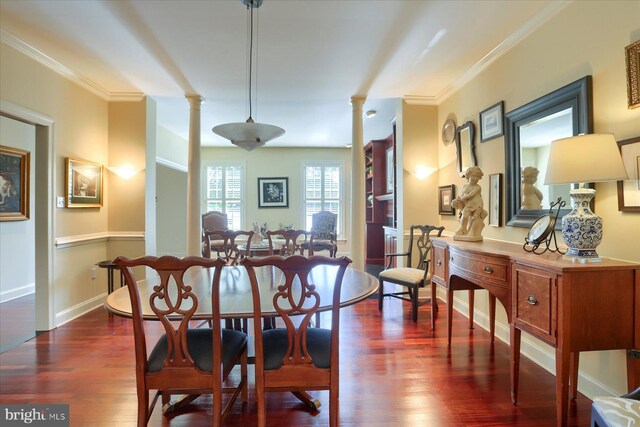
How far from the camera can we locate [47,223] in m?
3.17

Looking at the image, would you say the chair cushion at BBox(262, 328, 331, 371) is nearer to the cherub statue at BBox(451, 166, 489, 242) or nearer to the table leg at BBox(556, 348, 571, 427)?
the table leg at BBox(556, 348, 571, 427)

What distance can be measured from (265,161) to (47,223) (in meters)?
4.72

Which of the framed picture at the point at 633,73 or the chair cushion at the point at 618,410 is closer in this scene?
the chair cushion at the point at 618,410

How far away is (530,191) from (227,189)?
6270 mm

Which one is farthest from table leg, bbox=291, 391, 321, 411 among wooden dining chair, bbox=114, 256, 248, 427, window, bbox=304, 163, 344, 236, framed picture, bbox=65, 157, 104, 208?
window, bbox=304, 163, 344, 236

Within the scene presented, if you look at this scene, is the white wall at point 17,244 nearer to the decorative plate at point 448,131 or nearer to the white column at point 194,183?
the white column at point 194,183

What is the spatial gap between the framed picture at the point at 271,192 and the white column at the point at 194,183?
10.6 feet


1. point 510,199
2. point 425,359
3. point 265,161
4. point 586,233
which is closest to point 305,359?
point 425,359

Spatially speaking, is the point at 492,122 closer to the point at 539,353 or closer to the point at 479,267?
the point at 479,267

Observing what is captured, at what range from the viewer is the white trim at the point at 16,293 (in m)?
4.15

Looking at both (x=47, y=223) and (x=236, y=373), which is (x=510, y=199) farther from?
(x=47, y=223)

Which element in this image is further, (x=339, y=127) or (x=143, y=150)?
(x=339, y=127)

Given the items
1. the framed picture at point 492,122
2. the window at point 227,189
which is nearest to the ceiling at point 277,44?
the framed picture at point 492,122

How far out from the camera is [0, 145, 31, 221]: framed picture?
13.2ft
